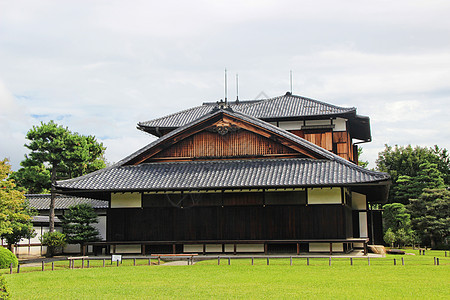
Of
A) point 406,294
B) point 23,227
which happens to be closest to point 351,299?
point 406,294

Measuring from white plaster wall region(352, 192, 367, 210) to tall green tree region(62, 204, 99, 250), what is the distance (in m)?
17.0

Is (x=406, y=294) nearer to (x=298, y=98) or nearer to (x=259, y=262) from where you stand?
(x=259, y=262)

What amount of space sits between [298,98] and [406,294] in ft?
91.4

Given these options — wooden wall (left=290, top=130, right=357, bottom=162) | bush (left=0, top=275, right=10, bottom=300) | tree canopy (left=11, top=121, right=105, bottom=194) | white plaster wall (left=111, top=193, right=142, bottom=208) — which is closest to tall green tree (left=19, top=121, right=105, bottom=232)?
tree canopy (left=11, top=121, right=105, bottom=194)

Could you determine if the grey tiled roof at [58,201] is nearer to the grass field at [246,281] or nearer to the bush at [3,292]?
the grass field at [246,281]

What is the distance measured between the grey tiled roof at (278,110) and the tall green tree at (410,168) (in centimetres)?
1880

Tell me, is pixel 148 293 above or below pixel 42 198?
below

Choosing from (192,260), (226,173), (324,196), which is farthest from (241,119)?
(192,260)

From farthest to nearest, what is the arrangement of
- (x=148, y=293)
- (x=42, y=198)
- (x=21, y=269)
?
(x=42, y=198), (x=21, y=269), (x=148, y=293)

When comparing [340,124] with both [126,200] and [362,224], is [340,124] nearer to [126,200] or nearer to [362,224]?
[362,224]

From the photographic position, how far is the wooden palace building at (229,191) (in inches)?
1079

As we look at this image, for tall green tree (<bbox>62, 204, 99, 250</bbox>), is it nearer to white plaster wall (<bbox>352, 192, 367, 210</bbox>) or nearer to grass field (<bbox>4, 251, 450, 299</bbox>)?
grass field (<bbox>4, 251, 450, 299</bbox>)

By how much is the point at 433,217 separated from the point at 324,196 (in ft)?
71.4

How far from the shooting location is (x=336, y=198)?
1081 inches
